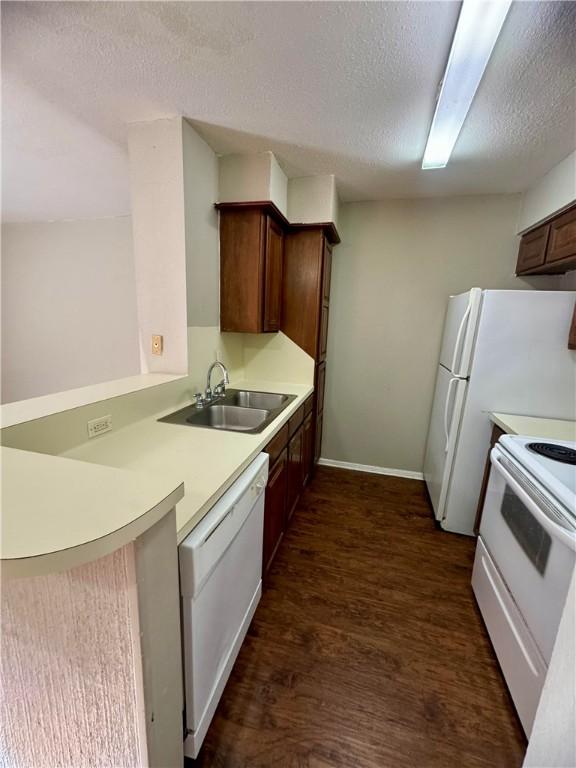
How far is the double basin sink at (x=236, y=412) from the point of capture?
68.7 inches

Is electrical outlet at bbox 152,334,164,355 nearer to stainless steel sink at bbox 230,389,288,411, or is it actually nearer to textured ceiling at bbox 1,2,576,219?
stainless steel sink at bbox 230,389,288,411

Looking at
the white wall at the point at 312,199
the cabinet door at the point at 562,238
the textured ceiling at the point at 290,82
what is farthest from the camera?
the white wall at the point at 312,199

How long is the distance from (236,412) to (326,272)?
4.76 feet

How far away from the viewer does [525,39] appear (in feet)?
3.81

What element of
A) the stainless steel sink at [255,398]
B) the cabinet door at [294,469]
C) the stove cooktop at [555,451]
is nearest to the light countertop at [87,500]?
the cabinet door at [294,469]

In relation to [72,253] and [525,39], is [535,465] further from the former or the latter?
[72,253]

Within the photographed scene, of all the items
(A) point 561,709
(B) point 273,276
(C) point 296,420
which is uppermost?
(B) point 273,276

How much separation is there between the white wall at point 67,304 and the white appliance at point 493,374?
122 inches

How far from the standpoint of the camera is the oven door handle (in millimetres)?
981

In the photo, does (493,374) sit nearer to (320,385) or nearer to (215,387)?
(320,385)

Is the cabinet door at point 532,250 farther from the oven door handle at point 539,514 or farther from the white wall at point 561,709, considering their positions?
the white wall at point 561,709

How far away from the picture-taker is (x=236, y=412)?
2.09 m

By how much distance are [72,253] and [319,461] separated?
3474 mm

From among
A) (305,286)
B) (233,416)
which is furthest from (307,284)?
(233,416)
